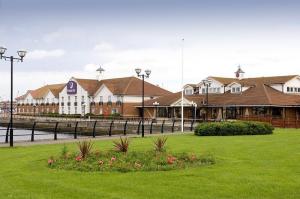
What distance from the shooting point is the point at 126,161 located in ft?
46.3

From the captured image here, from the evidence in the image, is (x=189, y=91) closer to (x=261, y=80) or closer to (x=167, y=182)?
(x=261, y=80)

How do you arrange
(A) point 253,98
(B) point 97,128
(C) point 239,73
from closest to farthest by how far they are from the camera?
(B) point 97,128 → (A) point 253,98 → (C) point 239,73

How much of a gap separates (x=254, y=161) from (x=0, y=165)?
841cm

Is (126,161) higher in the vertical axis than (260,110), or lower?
lower

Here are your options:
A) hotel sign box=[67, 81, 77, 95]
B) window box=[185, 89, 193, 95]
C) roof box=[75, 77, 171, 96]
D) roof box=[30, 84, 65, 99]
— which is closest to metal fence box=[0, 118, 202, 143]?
window box=[185, 89, 193, 95]

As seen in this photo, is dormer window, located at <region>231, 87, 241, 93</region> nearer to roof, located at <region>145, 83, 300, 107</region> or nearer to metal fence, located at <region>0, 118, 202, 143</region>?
roof, located at <region>145, 83, 300, 107</region>

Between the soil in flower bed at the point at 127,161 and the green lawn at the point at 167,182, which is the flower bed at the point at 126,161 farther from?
the green lawn at the point at 167,182

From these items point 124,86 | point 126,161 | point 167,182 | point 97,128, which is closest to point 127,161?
point 126,161

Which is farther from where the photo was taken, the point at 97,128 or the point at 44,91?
the point at 44,91

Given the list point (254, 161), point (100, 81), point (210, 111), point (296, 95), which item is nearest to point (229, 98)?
Result: point (210, 111)

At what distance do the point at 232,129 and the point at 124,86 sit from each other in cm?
5267

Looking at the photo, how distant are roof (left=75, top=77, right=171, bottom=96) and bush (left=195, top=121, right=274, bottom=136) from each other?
1950 inches

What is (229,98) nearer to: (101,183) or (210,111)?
(210,111)

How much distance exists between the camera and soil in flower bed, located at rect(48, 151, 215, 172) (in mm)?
13203
